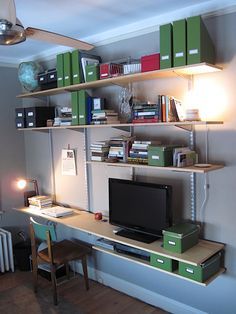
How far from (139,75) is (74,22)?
2.42ft

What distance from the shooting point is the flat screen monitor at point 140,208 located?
2553 millimetres

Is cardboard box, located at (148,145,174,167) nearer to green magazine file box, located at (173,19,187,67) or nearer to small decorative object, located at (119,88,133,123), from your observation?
small decorative object, located at (119,88,133,123)

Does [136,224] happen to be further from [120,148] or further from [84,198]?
[84,198]

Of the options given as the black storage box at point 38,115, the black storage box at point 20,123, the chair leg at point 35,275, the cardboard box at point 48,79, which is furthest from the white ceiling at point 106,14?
the chair leg at point 35,275

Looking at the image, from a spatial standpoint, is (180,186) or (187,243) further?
(180,186)

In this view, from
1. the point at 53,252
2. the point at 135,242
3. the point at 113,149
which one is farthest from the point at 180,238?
the point at 53,252

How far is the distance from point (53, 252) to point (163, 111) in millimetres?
1773

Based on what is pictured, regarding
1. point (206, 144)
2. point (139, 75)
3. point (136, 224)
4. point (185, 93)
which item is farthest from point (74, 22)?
point (136, 224)

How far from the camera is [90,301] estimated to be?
313cm

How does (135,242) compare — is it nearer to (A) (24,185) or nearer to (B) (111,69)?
(B) (111,69)

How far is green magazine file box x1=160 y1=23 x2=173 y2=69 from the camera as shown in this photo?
2294mm

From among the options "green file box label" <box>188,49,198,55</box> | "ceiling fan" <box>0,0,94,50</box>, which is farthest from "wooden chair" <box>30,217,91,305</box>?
"green file box label" <box>188,49,198,55</box>

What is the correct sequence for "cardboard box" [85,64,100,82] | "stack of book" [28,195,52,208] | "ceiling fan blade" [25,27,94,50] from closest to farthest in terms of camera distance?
1. "ceiling fan blade" [25,27,94,50]
2. "cardboard box" [85,64,100,82]
3. "stack of book" [28,195,52,208]

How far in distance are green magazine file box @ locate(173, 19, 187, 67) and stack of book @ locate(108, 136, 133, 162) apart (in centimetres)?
80
